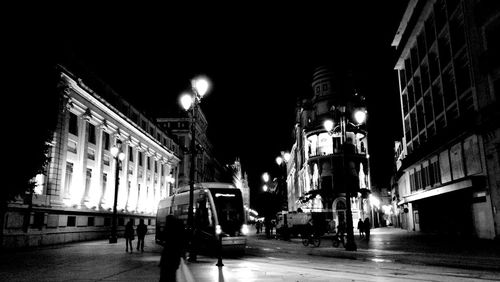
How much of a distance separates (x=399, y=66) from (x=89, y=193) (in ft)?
127

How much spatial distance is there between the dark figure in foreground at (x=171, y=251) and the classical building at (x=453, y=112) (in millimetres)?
22983

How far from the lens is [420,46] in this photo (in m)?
39.5

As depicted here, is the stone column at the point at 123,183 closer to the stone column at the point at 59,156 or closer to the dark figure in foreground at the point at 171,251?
the stone column at the point at 59,156

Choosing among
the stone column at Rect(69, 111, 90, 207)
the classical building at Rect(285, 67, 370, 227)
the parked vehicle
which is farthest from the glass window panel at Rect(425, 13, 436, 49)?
the stone column at Rect(69, 111, 90, 207)

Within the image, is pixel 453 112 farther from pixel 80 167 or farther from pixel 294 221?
pixel 80 167

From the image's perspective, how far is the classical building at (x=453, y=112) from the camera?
2480cm

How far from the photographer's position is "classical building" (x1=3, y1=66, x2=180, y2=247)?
27156 mm

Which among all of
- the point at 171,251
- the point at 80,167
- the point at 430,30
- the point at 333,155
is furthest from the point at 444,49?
the point at 80,167

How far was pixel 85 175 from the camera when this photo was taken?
116ft

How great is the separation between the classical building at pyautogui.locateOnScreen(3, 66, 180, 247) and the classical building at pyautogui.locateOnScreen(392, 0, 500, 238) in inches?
1028

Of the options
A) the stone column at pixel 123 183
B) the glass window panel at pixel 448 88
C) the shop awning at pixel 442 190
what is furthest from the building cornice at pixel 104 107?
the glass window panel at pixel 448 88

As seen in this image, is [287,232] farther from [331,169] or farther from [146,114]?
[146,114]

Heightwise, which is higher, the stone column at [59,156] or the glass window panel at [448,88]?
the glass window panel at [448,88]

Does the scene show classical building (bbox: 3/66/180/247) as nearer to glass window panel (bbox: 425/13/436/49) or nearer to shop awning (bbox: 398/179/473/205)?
shop awning (bbox: 398/179/473/205)
